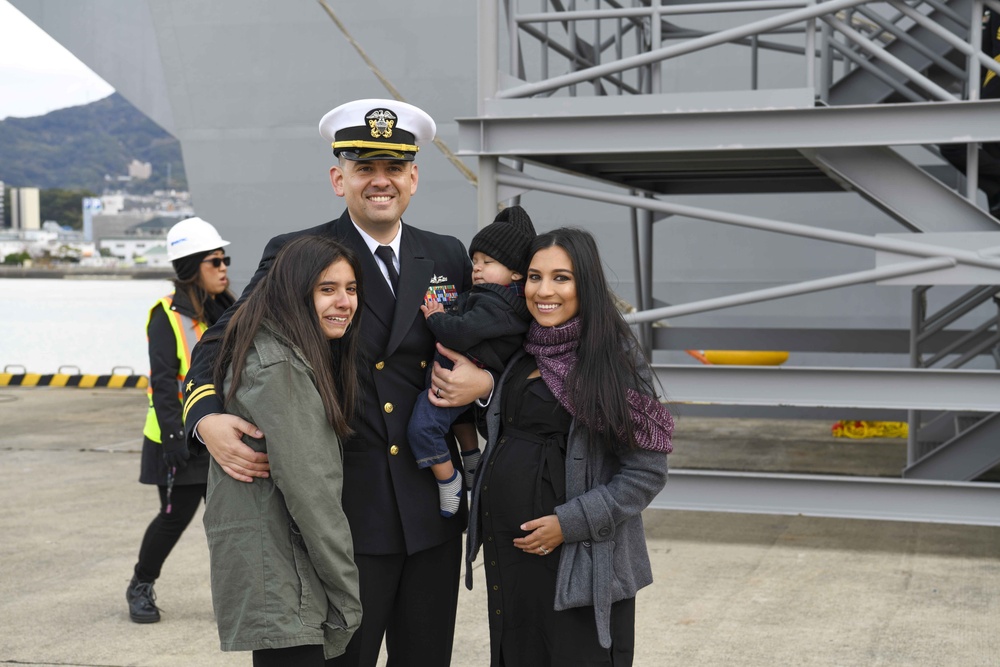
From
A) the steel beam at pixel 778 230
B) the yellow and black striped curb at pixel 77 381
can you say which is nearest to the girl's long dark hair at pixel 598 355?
the steel beam at pixel 778 230

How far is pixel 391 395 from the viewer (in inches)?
111

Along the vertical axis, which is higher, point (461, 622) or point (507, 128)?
point (507, 128)

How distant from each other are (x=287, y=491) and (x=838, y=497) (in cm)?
391

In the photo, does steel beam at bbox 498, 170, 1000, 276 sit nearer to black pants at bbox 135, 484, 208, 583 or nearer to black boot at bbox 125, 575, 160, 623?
black pants at bbox 135, 484, 208, 583

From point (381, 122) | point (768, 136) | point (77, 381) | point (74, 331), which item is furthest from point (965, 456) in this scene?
point (74, 331)

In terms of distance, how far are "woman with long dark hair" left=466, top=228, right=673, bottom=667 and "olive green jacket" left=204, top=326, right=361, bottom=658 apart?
0.45 m

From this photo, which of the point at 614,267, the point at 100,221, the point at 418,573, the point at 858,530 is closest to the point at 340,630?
the point at 418,573

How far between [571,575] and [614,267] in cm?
891

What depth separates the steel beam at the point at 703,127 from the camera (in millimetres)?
5371

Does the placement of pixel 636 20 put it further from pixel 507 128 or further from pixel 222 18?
pixel 222 18

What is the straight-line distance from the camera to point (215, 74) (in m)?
12.1

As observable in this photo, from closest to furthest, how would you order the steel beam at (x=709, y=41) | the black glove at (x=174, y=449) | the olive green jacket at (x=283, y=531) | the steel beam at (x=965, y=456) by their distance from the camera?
the olive green jacket at (x=283, y=531) → the black glove at (x=174, y=449) → the steel beam at (x=709, y=41) → the steel beam at (x=965, y=456)

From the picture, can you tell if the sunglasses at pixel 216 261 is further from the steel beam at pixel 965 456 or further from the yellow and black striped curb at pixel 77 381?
the yellow and black striped curb at pixel 77 381

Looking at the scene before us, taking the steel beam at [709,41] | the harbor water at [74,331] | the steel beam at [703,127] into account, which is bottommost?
the harbor water at [74,331]
